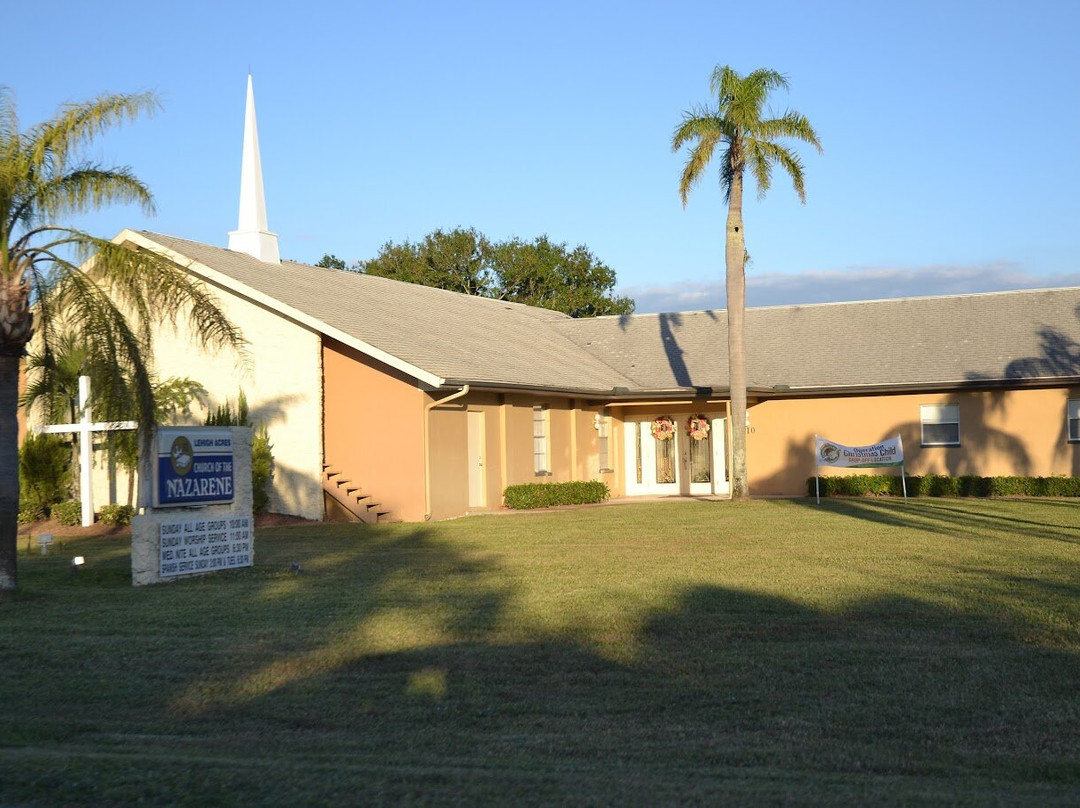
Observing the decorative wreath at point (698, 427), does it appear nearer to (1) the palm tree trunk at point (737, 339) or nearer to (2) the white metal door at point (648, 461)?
(2) the white metal door at point (648, 461)

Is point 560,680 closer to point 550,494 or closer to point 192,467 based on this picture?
point 192,467

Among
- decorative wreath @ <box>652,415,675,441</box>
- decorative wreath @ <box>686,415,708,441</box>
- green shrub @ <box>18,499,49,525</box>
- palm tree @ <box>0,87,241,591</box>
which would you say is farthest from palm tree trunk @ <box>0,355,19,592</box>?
decorative wreath @ <box>686,415,708,441</box>

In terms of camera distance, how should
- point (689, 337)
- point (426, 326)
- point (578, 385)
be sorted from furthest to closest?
point (689, 337) < point (578, 385) < point (426, 326)

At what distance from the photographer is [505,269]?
62656 millimetres

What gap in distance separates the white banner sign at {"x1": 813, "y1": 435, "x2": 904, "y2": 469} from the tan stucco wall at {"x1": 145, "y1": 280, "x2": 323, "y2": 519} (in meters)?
11.3

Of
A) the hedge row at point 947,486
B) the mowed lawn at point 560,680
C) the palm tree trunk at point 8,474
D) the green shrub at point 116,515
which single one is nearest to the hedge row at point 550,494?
the hedge row at point 947,486

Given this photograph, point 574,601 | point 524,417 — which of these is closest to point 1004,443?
point 524,417

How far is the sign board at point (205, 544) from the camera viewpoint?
1486 cm

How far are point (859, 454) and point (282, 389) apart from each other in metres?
13.0

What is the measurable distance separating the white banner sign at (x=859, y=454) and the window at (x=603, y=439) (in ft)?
20.3

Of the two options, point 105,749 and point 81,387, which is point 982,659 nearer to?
point 105,749

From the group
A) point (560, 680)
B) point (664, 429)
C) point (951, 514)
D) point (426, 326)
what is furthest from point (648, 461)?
point (560, 680)

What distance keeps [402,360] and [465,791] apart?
16.2m

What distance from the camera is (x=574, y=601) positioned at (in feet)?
40.7
